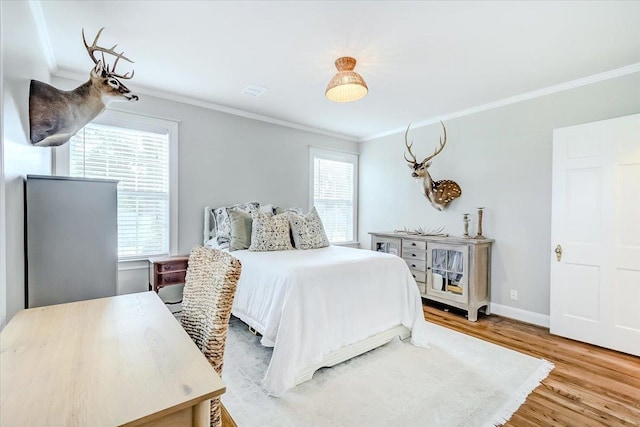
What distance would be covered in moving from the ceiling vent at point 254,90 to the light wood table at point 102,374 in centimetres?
274

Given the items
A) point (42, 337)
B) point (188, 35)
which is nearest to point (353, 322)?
point (42, 337)

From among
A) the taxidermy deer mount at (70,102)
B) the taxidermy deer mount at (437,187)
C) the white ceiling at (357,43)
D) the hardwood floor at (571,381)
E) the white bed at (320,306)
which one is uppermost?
the white ceiling at (357,43)

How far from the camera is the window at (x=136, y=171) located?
121 inches

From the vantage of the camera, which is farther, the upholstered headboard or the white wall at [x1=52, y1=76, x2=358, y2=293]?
the upholstered headboard

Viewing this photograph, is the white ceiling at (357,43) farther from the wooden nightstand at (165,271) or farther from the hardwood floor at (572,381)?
the hardwood floor at (572,381)

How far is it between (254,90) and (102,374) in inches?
124

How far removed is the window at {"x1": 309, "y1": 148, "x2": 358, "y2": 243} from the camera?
197 inches

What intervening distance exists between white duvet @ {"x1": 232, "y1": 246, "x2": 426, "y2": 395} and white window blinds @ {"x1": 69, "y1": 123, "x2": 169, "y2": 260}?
126cm

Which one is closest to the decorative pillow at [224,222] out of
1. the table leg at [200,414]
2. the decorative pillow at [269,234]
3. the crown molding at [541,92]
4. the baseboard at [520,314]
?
the decorative pillow at [269,234]

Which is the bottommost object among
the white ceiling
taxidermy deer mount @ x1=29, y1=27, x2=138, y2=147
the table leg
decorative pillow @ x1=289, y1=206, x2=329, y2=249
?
the table leg

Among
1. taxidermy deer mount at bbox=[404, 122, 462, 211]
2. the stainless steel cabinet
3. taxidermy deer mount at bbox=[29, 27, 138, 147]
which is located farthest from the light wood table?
taxidermy deer mount at bbox=[404, 122, 462, 211]

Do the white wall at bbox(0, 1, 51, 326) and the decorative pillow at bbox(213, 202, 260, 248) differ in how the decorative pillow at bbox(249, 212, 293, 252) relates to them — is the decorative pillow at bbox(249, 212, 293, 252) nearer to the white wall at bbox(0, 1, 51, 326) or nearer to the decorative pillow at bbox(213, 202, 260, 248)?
the decorative pillow at bbox(213, 202, 260, 248)

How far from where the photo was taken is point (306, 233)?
3.38 meters

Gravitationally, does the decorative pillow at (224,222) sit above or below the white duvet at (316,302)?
above
